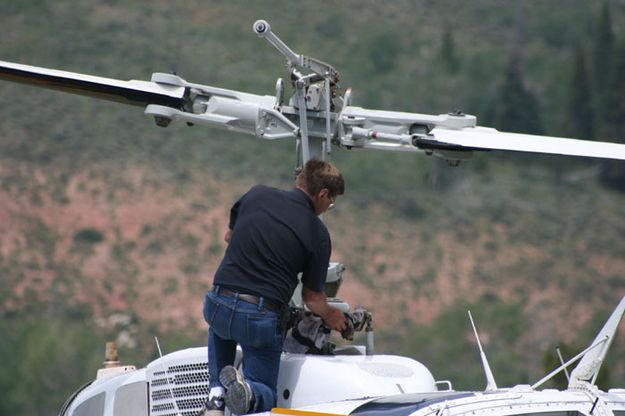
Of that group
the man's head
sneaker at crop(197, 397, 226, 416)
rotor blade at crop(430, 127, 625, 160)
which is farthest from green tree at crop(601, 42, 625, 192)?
sneaker at crop(197, 397, 226, 416)

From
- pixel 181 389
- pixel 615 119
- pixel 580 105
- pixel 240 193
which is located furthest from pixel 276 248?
pixel 580 105

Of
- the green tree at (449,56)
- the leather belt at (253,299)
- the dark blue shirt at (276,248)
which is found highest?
the green tree at (449,56)

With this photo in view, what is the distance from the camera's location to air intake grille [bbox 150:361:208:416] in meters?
8.02

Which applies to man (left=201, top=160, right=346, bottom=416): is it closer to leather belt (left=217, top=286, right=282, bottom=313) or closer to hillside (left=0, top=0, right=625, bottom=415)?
leather belt (left=217, top=286, right=282, bottom=313)

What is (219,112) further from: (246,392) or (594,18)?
(594,18)

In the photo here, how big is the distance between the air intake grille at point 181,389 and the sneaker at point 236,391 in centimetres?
78

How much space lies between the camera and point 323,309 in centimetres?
764

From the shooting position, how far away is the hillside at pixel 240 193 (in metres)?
32.9

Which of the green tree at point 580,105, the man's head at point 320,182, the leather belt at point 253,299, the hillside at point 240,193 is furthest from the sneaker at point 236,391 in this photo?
the green tree at point 580,105

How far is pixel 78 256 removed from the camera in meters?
36.9

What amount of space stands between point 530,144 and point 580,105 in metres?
35.3

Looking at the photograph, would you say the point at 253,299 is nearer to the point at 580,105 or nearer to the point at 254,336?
the point at 254,336

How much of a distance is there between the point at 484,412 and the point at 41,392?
22337 mm

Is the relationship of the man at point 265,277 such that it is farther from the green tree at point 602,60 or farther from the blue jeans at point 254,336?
the green tree at point 602,60
